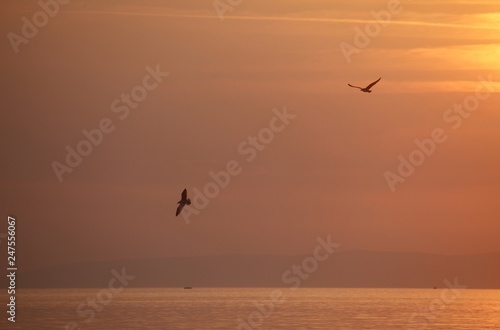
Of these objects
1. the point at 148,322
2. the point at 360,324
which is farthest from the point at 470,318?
the point at 148,322

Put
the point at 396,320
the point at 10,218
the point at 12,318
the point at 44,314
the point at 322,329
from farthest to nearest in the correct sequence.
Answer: the point at 44,314
the point at 12,318
the point at 396,320
the point at 322,329
the point at 10,218

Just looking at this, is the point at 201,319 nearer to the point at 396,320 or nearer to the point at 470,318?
the point at 396,320

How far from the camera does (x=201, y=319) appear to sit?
11431 centimetres

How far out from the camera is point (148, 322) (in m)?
108

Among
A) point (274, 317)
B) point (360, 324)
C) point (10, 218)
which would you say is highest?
point (274, 317)

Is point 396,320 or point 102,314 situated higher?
point 102,314

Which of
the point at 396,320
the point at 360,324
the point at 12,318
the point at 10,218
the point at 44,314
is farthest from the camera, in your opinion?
the point at 44,314

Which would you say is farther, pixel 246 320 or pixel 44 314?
pixel 44 314

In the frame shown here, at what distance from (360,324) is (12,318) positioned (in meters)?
39.8

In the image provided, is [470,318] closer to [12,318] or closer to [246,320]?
[246,320]

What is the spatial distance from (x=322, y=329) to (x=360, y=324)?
8706 mm

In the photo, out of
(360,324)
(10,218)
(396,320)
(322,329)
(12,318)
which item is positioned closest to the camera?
(10,218)

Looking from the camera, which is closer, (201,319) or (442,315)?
(201,319)

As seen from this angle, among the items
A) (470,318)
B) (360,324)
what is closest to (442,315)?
(470,318)
